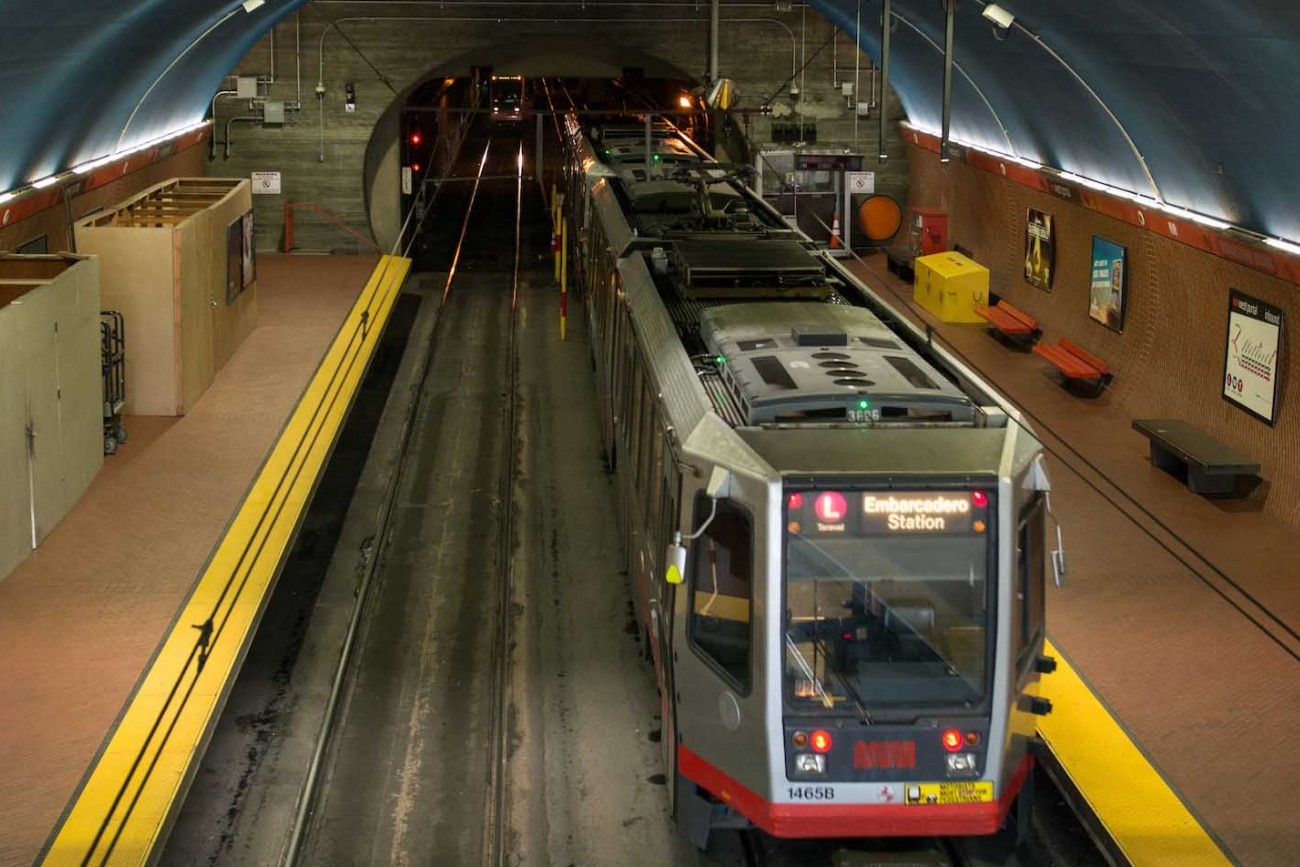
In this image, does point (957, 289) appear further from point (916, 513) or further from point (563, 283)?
point (916, 513)

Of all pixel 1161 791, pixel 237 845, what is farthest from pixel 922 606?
pixel 237 845

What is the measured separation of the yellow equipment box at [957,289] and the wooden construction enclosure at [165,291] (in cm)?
1073

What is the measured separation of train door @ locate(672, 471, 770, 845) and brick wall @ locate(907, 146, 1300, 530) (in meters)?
8.23

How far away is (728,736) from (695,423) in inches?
71.2

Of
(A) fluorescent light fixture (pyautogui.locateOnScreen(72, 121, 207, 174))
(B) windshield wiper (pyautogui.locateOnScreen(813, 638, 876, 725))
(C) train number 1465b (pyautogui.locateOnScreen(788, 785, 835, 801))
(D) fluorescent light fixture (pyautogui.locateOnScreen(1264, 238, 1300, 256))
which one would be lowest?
(C) train number 1465b (pyautogui.locateOnScreen(788, 785, 835, 801))

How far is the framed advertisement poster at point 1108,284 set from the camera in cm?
1991

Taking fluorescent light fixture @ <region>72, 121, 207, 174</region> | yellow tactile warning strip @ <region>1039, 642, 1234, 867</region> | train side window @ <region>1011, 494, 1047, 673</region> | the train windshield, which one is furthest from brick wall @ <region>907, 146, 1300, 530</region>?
fluorescent light fixture @ <region>72, 121, 207, 174</region>

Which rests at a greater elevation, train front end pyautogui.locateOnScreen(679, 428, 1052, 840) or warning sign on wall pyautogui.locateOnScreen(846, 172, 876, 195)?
warning sign on wall pyautogui.locateOnScreen(846, 172, 876, 195)

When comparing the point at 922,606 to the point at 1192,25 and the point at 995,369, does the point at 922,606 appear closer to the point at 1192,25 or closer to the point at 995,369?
the point at 1192,25

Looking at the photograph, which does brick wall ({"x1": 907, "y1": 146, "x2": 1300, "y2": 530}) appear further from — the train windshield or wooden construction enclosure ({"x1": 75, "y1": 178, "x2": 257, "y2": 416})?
wooden construction enclosure ({"x1": 75, "y1": 178, "x2": 257, "y2": 416})

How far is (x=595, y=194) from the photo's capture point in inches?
794

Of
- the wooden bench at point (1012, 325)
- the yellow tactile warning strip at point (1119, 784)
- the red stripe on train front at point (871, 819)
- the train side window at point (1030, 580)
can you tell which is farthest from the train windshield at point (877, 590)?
the wooden bench at point (1012, 325)

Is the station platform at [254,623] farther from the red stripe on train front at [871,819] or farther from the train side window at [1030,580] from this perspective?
the train side window at [1030,580]

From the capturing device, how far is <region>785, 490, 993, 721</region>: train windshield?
8352 mm
